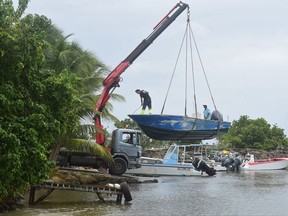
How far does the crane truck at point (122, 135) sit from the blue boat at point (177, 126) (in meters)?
0.76

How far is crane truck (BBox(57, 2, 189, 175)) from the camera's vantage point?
68.6 feet

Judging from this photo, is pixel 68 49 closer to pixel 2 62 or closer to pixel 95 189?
pixel 95 189

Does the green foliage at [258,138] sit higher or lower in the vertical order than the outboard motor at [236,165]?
higher

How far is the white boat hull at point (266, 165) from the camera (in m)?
35.5

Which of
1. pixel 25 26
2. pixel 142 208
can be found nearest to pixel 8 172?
pixel 25 26

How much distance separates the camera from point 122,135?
2155 centimetres

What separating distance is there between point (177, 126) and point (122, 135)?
273 centimetres

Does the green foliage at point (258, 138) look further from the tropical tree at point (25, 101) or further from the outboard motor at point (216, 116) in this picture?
the tropical tree at point (25, 101)

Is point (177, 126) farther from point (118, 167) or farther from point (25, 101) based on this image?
point (25, 101)

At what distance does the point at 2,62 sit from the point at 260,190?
1234 cm

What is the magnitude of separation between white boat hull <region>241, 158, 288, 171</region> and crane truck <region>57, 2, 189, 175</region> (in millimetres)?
16445

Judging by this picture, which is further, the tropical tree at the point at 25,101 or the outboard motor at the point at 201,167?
the outboard motor at the point at 201,167

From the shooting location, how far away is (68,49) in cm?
2231

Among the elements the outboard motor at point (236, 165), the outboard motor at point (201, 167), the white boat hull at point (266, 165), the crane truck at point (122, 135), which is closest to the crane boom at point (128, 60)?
the crane truck at point (122, 135)
